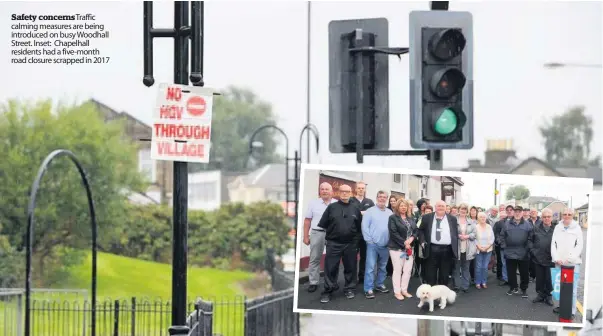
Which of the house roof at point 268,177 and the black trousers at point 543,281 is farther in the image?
the house roof at point 268,177

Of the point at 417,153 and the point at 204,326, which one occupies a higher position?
the point at 417,153

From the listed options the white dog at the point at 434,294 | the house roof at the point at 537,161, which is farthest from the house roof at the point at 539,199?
the house roof at the point at 537,161

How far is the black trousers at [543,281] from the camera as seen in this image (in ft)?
18.1

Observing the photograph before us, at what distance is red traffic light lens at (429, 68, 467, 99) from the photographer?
5.63 meters

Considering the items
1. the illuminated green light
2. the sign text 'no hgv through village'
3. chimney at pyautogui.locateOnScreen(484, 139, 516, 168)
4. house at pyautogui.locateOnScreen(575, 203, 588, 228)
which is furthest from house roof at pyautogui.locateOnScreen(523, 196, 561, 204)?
chimney at pyautogui.locateOnScreen(484, 139, 516, 168)

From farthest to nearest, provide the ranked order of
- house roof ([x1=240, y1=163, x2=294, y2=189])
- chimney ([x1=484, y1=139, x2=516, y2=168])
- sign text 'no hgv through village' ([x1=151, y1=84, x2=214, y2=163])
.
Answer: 1. house roof ([x1=240, y1=163, x2=294, y2=189])
2. chimney ([x1=484, y1=139, x2=516, y2=168])
3. sign text 'no hgv through village' ([x1=151, y1=84, x2=214, y2=163])

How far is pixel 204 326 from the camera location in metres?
8.59

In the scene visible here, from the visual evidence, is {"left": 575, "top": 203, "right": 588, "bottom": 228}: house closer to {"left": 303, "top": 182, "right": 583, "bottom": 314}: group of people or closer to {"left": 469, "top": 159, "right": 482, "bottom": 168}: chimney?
{"left": 303, "top": 182, "right": 583, "bottom": 314}: group of people

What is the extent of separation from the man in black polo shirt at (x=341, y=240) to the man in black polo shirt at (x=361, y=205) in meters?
0.02

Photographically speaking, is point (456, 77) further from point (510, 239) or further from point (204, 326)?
point (204, 326)

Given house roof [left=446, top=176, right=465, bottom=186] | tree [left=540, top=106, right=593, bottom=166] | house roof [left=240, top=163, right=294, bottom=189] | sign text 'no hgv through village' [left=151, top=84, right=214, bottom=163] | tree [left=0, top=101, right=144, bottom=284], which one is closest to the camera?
house roof [left=446, top=176, right=465, bottom=186]

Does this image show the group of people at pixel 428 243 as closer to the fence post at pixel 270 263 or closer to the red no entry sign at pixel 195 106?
the red no entry sign at pixel 195 106

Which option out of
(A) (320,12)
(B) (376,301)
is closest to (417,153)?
(B) (376,301)

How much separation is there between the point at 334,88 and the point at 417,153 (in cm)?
58
